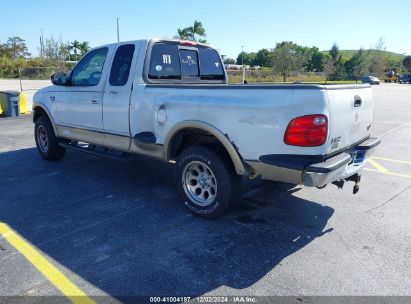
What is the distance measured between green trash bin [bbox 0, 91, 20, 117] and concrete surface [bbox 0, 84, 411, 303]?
785 cm

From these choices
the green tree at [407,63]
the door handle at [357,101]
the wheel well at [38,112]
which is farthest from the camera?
the green tree at [407,63]

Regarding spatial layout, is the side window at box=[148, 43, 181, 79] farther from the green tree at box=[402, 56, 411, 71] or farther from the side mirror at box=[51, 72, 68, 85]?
the green tree at box=[402, 56, 411, 71]

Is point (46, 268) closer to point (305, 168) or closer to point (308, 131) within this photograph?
point (305, 168)

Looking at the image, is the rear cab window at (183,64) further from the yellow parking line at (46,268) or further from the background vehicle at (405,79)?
the background vehicle at (405,79)

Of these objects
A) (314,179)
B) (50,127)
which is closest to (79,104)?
(50,127)

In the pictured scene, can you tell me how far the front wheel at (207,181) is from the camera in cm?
388

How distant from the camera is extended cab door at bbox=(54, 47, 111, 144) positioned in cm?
524

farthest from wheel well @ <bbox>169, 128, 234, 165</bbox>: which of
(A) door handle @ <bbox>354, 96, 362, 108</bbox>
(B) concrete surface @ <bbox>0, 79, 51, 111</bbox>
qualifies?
(B) concrete surface @ <bbox>0, 79, 51, 111</bbox>

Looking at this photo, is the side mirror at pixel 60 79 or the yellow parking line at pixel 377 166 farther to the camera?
the yellow parking line at pixel 377 166

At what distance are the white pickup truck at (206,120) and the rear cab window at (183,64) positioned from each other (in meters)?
0.02

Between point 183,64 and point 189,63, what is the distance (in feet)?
0.47

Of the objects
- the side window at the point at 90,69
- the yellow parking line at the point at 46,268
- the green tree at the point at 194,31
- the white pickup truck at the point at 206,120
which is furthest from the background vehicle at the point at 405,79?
the yellow parking line at the point at 46,268

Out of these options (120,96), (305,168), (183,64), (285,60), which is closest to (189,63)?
(183,64)

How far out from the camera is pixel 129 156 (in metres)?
5.14
